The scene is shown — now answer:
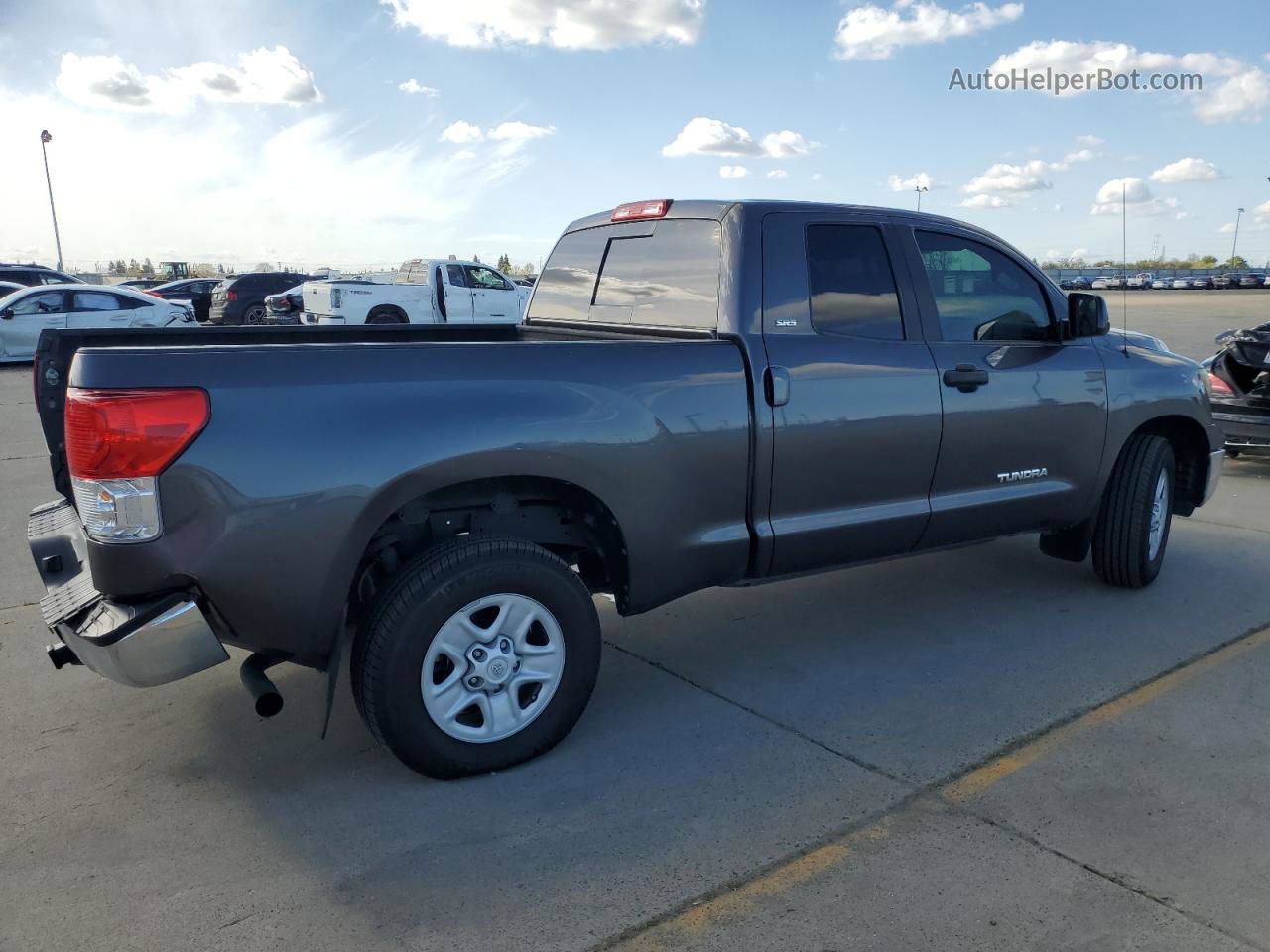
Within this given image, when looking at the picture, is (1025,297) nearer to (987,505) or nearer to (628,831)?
(987,505)

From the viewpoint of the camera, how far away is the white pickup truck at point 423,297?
18.7 metres

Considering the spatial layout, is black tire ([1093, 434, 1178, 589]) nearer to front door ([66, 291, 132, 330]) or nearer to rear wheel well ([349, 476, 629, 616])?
rear wheel well ([349, 476, 629, 616])

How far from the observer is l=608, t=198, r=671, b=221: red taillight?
4.51 m

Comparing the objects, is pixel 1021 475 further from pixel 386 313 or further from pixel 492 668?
pixel 386 313

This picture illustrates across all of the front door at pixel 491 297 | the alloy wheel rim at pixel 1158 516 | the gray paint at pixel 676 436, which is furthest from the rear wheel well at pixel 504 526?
the front door at pixel 491 297

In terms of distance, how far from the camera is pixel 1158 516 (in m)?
5.48

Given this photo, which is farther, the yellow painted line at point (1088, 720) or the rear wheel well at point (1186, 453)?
the rear wheel well at point (1186, 453)

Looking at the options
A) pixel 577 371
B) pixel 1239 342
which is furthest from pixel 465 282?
pixel 577 371

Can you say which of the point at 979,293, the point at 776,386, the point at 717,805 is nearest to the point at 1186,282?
the point at 979,293

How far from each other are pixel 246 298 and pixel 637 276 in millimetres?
23620

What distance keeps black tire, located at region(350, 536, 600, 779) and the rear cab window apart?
129 centimetres

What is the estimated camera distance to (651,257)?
450 centimetres

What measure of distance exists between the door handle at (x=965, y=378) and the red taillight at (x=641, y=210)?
144cm

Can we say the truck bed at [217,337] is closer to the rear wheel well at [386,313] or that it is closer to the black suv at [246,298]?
the rear wheel well at [386,313]
